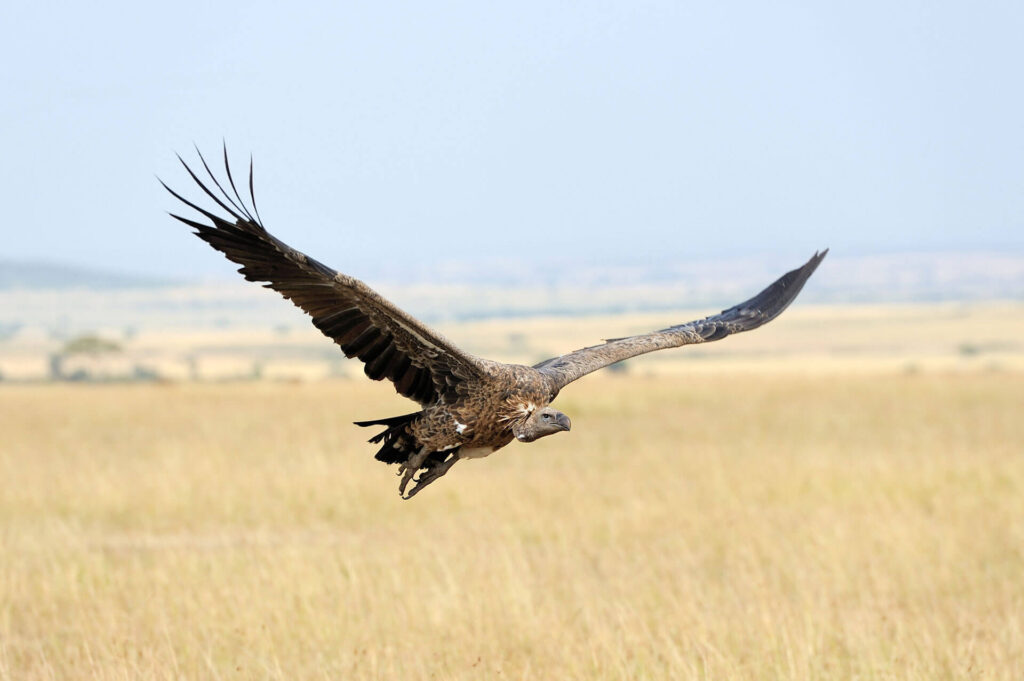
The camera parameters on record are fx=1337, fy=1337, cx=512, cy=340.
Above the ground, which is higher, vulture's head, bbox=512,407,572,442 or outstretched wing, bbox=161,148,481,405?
outstretched wing, bbox=161,148,481,405

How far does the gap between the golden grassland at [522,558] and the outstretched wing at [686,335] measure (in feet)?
5.12

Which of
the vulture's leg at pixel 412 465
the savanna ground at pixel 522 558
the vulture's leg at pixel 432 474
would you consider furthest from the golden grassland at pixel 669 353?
the vulture's leg at pixel 432 474

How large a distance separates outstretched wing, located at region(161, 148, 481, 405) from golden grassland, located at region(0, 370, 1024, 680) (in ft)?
5.18

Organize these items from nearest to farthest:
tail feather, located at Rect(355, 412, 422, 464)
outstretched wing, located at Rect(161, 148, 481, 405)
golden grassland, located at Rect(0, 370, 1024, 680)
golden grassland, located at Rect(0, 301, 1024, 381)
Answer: outstretched wing, located at Rect(161, 148, 481, 405) < tail feather, located at Rect(355, 412, 422, 464) < golden grassland, located at Rect(0, 370, 1024, 680) < golden grassland, located at Rect(0, 301, 1024, 381)

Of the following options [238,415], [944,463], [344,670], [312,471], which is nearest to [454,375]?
[344,670]

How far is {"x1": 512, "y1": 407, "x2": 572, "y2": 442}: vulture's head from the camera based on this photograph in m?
5.96

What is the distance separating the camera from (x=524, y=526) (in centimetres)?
1180

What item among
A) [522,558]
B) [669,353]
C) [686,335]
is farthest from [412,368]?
[669,353]

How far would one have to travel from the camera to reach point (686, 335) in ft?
25.9

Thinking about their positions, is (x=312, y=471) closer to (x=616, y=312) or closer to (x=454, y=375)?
(x=454, y=375)

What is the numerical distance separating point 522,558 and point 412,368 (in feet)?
11.9

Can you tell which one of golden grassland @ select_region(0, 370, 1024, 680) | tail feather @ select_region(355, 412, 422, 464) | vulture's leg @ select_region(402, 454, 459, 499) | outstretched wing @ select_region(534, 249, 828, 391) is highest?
outstretched wing @ select_region(534, 249, 828, 391)

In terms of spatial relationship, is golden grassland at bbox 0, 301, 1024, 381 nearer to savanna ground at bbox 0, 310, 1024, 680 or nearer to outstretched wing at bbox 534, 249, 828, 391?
savanna ground at bbox 0, 310, 1024, 680

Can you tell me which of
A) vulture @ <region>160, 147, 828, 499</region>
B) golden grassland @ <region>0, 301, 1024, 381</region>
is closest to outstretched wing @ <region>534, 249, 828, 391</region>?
vulture @ <region>160, 147, 828, 499</region>
